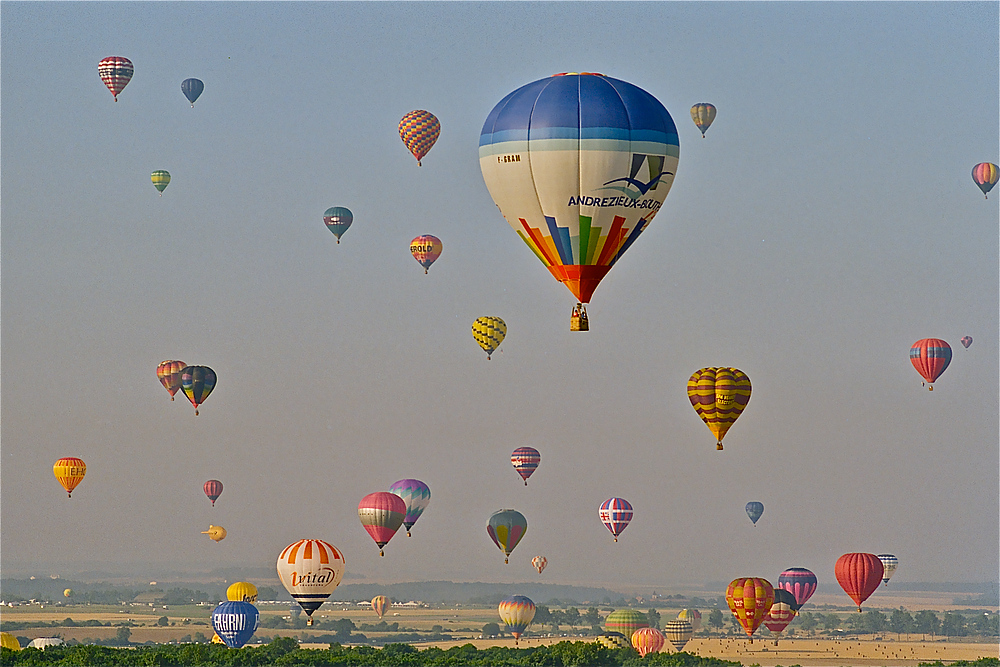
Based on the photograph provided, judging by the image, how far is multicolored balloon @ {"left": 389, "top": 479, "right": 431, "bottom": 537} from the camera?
81688mm

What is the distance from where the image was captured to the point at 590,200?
4200 cm

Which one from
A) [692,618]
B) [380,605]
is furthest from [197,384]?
[380,605]

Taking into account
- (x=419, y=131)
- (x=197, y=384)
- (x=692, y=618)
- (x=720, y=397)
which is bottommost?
(x=692, y=618)

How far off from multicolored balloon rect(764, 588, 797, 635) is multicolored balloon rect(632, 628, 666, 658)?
6370 millimetres

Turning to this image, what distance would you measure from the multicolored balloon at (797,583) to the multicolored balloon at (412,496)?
20307 mm

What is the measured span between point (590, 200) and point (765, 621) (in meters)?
46.8

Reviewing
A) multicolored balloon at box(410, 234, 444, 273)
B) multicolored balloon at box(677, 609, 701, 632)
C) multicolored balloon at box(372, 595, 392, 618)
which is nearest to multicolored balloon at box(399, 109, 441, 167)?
multicolored balloon at box(410, 234, 444, 273)

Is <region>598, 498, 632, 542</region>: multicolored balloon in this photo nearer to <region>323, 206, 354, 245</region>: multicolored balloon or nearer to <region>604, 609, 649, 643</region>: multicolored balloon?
<region>604, 609, 649, 643</region>: multicolored balloon

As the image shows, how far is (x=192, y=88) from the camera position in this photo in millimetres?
78688

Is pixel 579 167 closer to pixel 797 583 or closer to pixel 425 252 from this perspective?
pixel 425 252

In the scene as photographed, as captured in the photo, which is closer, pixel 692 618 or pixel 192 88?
pixel 192 88

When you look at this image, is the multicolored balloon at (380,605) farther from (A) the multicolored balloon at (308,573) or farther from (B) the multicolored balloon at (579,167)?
(B) the multicolored balloon at (579,167)

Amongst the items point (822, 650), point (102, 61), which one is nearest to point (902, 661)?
point (822, 650)

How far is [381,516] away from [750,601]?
61.9 ft
